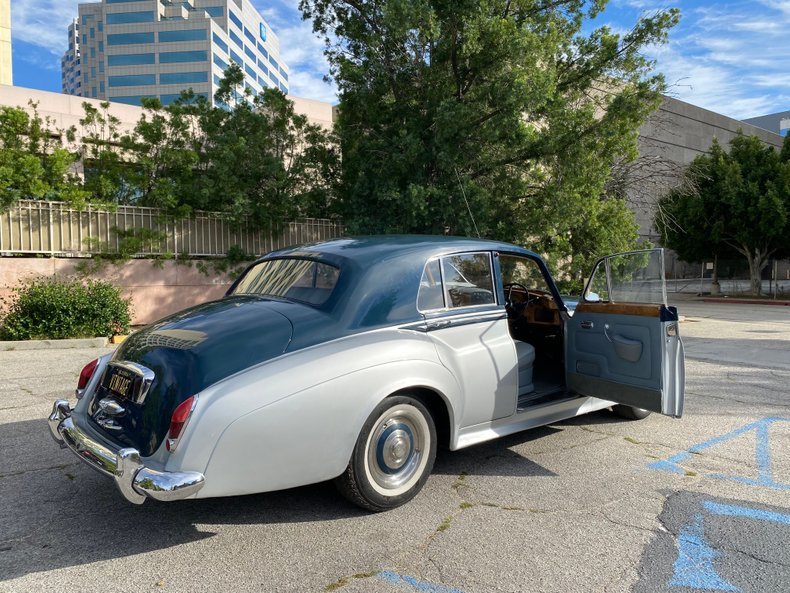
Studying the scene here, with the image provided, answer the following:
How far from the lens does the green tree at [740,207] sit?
22969 mm

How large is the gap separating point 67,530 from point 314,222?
1129 cm

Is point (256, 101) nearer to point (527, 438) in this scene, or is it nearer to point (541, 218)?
point (541, 218)

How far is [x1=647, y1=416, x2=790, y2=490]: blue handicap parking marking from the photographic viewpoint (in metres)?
4.03

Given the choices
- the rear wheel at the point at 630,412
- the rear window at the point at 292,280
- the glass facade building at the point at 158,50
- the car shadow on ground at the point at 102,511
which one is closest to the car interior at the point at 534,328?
the car shadow on ground at the point at 102,511

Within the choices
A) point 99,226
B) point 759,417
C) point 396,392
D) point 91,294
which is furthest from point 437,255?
point 99,226

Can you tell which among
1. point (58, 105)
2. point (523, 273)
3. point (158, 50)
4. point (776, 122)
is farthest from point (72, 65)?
→ point (523, 273)

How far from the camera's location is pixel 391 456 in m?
3.47

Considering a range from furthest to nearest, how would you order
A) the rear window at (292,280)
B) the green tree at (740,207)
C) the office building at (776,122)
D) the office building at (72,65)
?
the office building at (72,65)
the office building at (776,122)
the green tree at (740,207)
the rear window at (292,280)

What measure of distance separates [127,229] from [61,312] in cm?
239

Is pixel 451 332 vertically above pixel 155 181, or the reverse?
pixel 155 181

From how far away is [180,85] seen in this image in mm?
79312

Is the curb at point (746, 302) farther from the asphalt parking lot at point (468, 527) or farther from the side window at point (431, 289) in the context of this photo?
the side window at point (431, 289)

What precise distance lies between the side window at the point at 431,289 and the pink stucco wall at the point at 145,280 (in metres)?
9.17

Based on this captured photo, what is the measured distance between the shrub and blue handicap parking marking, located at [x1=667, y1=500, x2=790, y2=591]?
9957mm
